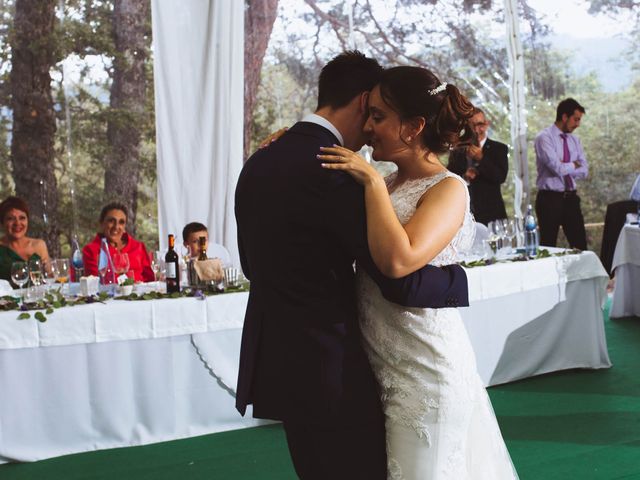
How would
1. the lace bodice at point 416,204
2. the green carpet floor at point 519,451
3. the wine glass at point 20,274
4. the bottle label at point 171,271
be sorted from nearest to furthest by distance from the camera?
the lace bodice at point 416,204, the green carpet floor at point 519,451, the wine glass at point 20,274, the bottle label at point 171,271

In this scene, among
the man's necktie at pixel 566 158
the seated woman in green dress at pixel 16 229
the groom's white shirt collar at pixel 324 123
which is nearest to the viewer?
the groom's white shirt collar at pixel 324 123

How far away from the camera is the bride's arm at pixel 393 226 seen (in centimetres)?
159

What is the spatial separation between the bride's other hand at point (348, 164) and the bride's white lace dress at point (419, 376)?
227 millimetres

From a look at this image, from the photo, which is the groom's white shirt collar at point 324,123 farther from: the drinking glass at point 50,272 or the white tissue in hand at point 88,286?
the drinking glass at point 50,272

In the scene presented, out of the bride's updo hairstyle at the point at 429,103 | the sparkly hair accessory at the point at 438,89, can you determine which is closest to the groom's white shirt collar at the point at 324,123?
the bride's updo hairstyle at the point at 429,103

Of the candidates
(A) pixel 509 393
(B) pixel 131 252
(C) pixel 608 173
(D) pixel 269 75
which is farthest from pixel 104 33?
(C) pixel 608 173

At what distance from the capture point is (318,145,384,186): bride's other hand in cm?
162

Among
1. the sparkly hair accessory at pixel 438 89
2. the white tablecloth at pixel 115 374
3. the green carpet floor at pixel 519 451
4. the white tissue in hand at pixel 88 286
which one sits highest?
the sparkly hair accessory at pixel 438 89

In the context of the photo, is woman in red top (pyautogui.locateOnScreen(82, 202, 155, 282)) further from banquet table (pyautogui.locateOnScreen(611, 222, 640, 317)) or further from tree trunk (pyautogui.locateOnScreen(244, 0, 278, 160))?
banquet table (pyautogui.locateOnScreen(611, 222, 640, 317))

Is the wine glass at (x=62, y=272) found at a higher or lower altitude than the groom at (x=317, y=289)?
lower

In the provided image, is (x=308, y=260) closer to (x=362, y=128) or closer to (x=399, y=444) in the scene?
(x=362, y=128)

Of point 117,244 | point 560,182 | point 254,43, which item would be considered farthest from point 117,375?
point 254,43

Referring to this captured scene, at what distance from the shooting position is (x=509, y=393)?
4445mm

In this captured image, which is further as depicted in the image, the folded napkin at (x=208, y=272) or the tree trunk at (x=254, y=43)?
the tree trunk at (x=254, y=43)
